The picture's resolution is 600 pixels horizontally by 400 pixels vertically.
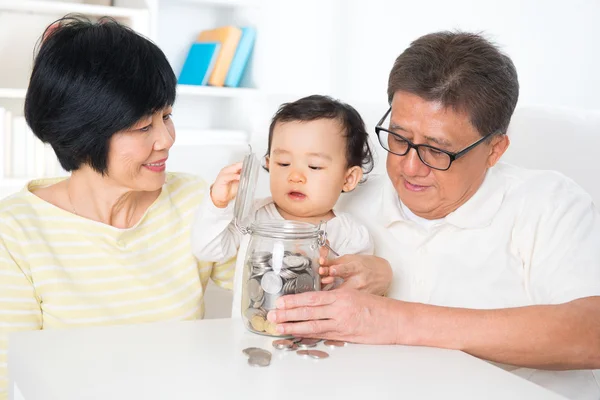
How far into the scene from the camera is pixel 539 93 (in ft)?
A: 10.8

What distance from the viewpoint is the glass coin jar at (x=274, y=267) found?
1.24 metres

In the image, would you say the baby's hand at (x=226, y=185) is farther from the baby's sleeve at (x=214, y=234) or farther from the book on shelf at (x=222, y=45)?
the book on shelf at (x=222, y=45)

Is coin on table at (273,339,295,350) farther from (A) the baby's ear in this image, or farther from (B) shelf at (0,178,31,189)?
(B) shelf at (0,178,31,189)

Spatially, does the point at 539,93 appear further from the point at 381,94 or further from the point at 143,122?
the point at 143,122

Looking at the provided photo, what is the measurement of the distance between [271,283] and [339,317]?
4.8 inches

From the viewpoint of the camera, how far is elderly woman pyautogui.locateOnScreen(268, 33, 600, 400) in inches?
57.2

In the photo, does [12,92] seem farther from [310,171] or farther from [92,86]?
[310,171]

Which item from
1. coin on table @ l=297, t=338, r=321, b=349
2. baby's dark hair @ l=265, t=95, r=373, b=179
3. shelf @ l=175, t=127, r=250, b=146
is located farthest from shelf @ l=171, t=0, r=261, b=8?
coin on table @ l=297, t=338, r=321, b=349

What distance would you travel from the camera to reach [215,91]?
443 centimetres

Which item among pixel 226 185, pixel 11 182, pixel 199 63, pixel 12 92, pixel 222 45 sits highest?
pixel 226 185

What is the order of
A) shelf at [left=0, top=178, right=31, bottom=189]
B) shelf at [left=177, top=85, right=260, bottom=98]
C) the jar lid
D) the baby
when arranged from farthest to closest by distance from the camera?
shelf at [left=177, top=85, right=260, bottom=98] < shelf at [left=0, top=178, right=31, bottom=189] < the baby < the jar lid

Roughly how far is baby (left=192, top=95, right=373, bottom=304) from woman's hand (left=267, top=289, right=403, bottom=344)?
1.33ft

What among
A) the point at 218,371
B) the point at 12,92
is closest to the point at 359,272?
the point at 218,371

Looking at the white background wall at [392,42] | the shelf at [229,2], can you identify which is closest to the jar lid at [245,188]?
the white background wall at [392,42]
